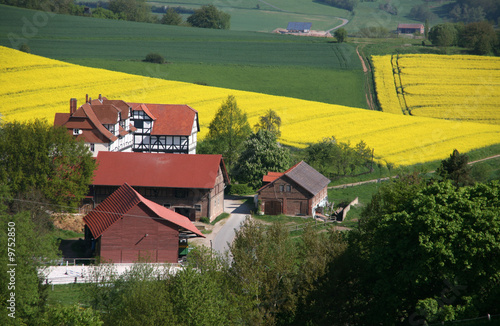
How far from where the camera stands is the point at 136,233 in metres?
45.5

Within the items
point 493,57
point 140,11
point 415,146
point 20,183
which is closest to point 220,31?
point 140,11

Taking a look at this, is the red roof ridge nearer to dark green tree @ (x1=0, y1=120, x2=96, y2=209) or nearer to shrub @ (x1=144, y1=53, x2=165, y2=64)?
dark green tree @ (x1=0, y1=120, x2=96, y2=209)

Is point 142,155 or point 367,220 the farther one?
point 142,155

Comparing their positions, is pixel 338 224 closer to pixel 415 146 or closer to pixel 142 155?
pixel 142 155

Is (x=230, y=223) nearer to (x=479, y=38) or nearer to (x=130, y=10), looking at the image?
(x=479, y=38)

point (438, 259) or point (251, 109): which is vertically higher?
point (251, 109)

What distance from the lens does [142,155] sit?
59.0 meters

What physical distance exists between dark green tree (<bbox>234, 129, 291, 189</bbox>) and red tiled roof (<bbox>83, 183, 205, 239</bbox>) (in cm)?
1720

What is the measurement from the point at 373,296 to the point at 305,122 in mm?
55152

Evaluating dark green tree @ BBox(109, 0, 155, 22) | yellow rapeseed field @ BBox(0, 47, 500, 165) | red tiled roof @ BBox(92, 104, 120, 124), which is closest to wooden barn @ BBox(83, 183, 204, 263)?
red tiled roof @ BBox(92, 104, 120, 124)

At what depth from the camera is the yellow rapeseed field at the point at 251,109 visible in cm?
7906

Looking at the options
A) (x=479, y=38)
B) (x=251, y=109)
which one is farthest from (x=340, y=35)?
(x=251, y=109)

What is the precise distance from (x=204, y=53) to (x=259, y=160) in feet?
192

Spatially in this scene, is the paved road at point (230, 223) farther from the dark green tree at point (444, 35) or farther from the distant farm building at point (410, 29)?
the distant farm building at point (410, 29)
